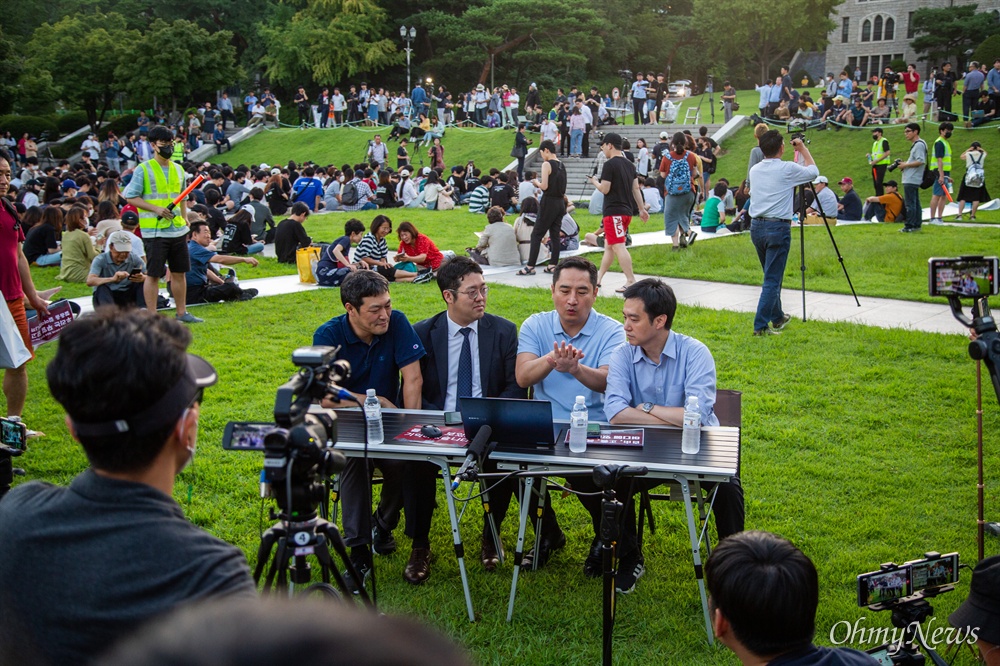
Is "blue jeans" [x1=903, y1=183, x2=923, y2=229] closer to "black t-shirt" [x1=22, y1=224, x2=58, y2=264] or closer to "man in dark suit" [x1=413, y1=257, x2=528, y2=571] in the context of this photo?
"man in dark suit" [x1=413, y1=257, x2=528, y2=571]

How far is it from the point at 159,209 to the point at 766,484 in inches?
274

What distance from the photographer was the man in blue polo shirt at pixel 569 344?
5180 millimetres

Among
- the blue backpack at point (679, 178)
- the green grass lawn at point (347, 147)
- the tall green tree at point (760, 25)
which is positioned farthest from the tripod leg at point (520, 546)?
the tall green tree at point (760, 25)

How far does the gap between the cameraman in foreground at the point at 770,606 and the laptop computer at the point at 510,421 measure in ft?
5.71

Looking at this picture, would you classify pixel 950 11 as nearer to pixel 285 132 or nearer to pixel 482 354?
pixel 285 132

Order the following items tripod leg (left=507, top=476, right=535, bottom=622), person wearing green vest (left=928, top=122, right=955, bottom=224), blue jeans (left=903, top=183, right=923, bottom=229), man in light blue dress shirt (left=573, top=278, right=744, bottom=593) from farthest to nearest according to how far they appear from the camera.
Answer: person wearing green vest (left=928, top=122, right=955, bottom=224) → blue jeans (left=903, top=183, right=923, bottom=229) → man in light blue dress shirt (left=573, top=278, right=744, bottom=593) → tripod leg (left=507, top=476, right=535, bottom=622)

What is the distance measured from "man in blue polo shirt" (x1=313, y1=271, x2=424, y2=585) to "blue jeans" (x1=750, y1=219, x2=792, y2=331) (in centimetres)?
503

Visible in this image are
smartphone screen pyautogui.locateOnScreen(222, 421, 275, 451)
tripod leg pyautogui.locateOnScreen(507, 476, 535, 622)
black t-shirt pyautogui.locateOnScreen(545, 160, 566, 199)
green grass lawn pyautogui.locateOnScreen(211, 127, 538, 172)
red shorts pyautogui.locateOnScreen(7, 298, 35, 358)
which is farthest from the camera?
green grass lawn pyautogui.locateOnScreen(211, 127, 538, 172)

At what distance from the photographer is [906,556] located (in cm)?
480

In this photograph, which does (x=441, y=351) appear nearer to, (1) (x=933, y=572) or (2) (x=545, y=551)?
(2) (x=545, y=551)

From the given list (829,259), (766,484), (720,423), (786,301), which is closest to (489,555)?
(720,423)

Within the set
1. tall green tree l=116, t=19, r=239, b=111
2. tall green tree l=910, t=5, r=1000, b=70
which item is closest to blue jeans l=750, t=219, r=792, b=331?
tall green tree l=116, t=19, r=239, b=111

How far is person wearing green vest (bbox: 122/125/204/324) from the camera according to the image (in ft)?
30.9

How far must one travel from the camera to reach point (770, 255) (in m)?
9.07
